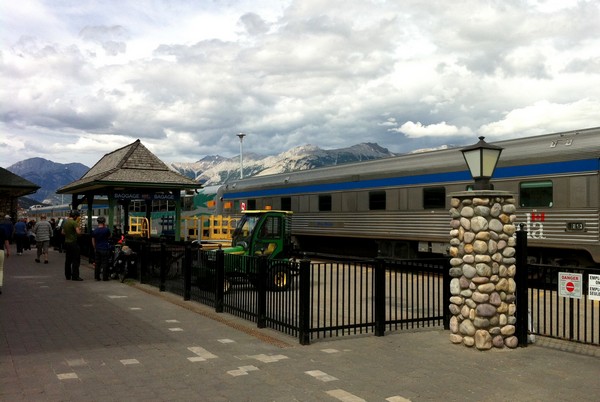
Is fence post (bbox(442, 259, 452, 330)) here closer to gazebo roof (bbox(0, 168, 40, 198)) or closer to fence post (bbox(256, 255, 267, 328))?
fence post (bbox(256, 255, 267, 328))

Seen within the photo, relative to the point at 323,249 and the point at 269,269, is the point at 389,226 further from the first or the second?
the point at 269,269

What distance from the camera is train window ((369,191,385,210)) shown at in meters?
19.7

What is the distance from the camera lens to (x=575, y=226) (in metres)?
13.8

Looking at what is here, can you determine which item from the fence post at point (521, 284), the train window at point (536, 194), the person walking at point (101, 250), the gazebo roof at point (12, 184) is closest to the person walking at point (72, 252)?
the person walking at point (101, 250)

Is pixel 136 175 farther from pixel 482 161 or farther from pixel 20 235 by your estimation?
pixel 482 161

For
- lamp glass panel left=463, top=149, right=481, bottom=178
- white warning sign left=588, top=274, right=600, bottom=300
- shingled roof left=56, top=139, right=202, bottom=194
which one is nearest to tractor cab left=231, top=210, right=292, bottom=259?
lamp glass panel left=463, top=149, right=481, bottom=178

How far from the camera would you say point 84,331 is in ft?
29.3

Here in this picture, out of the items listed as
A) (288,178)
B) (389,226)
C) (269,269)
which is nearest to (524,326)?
(269,269)

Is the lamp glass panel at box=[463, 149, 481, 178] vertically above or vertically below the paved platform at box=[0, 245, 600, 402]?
above

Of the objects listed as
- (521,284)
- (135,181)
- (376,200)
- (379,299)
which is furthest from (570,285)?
(135,181)

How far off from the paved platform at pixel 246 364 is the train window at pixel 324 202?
12.5 meters

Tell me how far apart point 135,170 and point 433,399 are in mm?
17424

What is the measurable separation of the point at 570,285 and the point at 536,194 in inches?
280

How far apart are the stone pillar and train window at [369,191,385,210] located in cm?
1101
